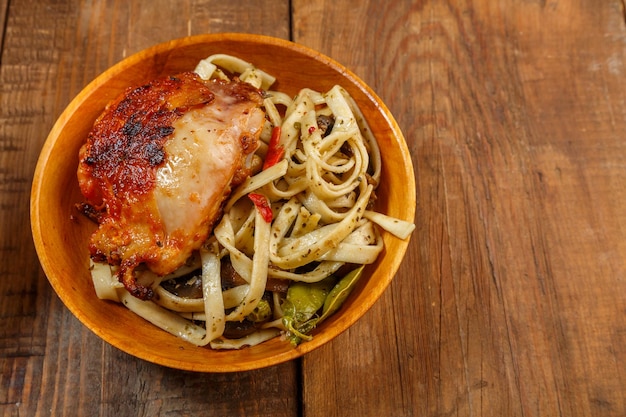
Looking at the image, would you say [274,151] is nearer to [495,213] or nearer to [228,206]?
[228,206]

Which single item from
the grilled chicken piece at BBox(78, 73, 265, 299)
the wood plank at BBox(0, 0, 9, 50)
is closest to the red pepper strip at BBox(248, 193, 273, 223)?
the grilled chicken piece at BBox(78, 73, 265, 299)

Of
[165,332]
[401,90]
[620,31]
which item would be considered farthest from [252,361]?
[620,31]

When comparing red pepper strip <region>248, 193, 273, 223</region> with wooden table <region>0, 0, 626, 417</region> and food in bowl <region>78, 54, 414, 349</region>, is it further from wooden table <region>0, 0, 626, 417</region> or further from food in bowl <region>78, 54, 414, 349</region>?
wooden table <region>0, 0, 626, 417</region>

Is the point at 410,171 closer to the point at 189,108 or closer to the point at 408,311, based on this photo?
the point at 408,311

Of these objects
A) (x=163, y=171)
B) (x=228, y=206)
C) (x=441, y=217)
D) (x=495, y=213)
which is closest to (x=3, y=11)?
(x=163, y=171)

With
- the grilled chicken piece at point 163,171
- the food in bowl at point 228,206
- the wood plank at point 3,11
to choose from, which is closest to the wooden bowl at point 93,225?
the food in bowl at point 228,206

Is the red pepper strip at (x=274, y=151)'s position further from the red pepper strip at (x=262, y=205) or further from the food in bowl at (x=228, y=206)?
the red pepper strip at (x=262, y=205)
